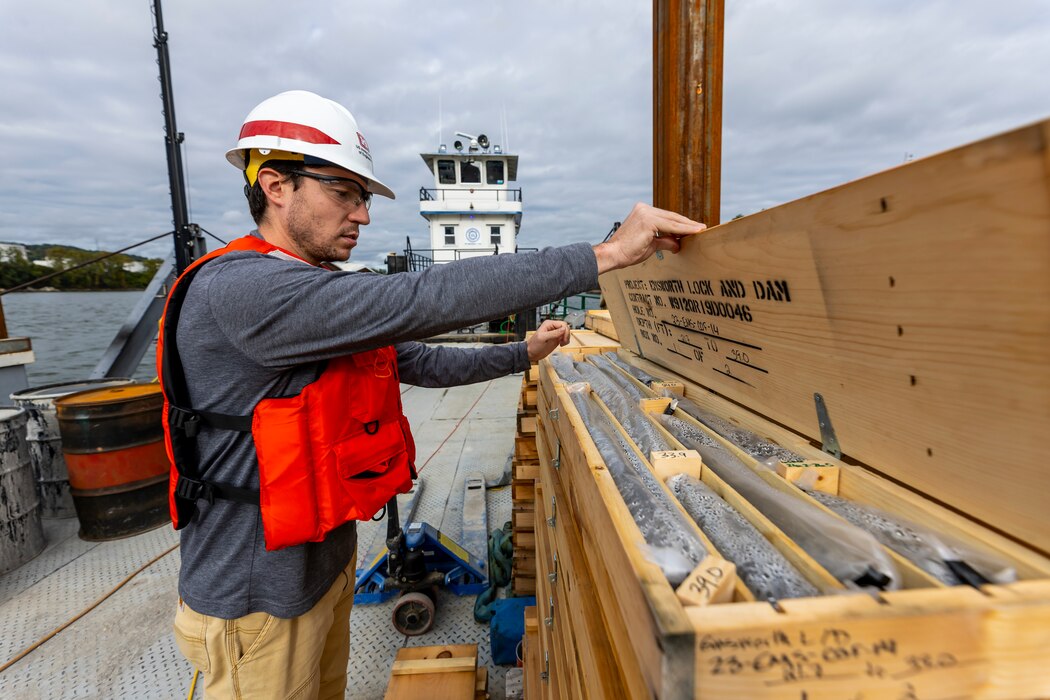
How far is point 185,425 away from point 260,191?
Answer: 0.84 m

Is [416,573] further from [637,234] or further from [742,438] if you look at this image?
[637,234]

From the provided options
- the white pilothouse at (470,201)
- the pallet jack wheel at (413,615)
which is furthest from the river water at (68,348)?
the white pilothouse at (470,201)

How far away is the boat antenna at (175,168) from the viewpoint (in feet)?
18.2

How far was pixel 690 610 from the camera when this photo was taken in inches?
26.3

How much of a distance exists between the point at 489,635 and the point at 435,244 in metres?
17.5

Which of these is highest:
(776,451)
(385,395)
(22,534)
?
(385,395)

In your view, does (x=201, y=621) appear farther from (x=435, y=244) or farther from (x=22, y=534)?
(x=435, y=244)

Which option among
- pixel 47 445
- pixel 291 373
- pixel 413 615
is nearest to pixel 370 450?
pixel 291 373

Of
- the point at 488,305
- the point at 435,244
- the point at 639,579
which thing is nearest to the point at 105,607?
the point at 488,305

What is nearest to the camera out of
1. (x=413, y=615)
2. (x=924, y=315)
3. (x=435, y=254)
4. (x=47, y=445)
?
(x=924, y=315)

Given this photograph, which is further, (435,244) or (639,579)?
(435,244)

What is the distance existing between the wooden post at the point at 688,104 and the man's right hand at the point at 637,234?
141cm

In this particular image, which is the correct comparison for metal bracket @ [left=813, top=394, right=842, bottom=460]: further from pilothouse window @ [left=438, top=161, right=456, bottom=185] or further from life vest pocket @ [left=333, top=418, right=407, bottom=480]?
pilothouse window @ [left=438, top=161, right=456, bottom=185]

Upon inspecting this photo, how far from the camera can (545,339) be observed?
256 cm
